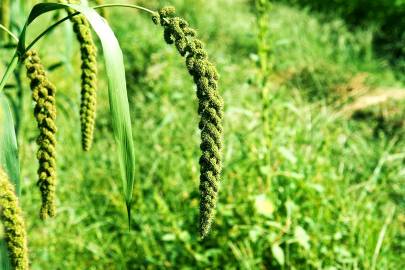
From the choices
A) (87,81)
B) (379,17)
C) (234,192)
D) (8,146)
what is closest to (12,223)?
(8,146)

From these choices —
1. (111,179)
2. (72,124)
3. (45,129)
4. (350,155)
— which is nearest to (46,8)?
(45,129)

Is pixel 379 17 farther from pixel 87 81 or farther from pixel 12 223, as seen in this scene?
pixel 12 223

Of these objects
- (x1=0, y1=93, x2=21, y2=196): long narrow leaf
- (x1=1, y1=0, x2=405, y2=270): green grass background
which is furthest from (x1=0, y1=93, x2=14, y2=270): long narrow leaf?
(x1=1, y1=0, x2=405, y2=270): green grass background

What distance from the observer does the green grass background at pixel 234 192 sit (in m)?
2.24

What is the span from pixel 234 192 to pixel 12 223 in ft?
5.46

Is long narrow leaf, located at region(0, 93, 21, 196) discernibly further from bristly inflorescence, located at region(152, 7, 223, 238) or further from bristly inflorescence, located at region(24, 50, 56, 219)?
bristly inflorescence, located at region(152, 7, 223, 238)

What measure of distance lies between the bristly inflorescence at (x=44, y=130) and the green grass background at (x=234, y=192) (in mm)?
1101

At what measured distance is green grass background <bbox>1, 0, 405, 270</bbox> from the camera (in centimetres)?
224

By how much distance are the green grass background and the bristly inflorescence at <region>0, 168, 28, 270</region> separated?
4.01ft

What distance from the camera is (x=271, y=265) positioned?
227 cm

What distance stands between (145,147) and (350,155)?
118cm

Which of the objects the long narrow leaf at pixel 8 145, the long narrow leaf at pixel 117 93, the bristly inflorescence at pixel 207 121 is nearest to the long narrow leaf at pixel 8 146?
the long narrow leaf at pixel 8 145

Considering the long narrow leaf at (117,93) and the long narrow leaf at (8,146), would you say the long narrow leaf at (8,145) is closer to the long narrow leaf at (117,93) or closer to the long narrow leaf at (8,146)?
A: the long narrow leaf at (8,146)

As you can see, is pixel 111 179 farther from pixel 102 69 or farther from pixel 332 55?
pixel 332 55
